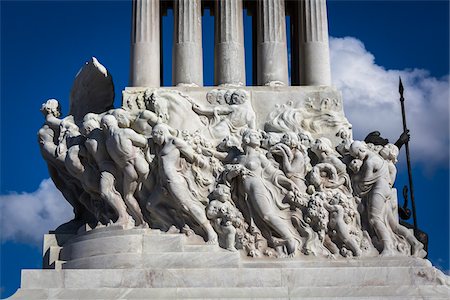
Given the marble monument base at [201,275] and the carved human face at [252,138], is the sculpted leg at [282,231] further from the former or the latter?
the carved human face at [252,138]

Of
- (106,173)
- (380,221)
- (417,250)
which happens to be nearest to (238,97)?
(106,173)

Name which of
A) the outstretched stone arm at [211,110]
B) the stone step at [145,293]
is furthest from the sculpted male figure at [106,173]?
the outstretched stone arm at [211,110]

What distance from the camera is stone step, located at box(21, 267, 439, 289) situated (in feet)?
73.8

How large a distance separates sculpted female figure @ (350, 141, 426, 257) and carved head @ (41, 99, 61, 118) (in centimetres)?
828

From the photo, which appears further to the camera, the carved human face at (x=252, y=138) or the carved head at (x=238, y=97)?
the carved head at (x=238, y=97)

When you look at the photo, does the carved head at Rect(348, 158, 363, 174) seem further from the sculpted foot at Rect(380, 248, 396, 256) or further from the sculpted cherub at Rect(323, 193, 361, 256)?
the sculpted foot at Rect(380, 248, 396, 256)

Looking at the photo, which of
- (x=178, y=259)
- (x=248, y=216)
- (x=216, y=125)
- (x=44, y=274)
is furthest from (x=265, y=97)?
(x=44, y=274)

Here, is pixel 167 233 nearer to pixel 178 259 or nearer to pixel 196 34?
pixel 178 259

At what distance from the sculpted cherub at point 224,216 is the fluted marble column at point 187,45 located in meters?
4.44

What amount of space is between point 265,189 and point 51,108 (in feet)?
22.4

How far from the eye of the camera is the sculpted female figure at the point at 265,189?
23594mm

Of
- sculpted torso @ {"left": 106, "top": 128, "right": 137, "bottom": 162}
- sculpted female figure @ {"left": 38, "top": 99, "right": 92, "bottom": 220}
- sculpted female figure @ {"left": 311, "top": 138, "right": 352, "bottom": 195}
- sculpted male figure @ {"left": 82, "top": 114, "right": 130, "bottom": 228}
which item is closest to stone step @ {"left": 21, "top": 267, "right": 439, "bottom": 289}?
sculpted male figure @ {"left": 82, "top": 114, "right": 130, "bottom": 228}

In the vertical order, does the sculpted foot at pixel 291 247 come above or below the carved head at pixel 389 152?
below

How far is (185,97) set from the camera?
25797 mm
